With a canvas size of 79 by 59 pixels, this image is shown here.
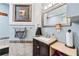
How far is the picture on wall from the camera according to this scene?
104 cm

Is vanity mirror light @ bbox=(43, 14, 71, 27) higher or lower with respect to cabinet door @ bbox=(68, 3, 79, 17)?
lower

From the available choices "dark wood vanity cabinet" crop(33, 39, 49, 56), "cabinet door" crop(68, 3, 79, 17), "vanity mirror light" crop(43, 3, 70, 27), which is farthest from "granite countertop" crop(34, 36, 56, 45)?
"cabinet door" crop(68, 3, 79, 17)

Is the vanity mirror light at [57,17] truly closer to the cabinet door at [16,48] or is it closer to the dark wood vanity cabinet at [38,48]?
the dark wood vanity cabinet at [38,48]

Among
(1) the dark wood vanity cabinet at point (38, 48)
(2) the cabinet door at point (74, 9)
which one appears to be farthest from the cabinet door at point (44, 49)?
(2) the cabinet door at point (74, 9)

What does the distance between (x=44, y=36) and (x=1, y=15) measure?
525 millimetres

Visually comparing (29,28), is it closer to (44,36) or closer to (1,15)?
(44,36)

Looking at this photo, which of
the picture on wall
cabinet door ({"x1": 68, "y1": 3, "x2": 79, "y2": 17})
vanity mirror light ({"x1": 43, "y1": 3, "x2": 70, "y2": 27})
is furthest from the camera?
the picture on wall

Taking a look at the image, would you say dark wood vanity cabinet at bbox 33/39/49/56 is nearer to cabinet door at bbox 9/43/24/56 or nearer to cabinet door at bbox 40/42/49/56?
cabinet door at bbox 40/42/49/56

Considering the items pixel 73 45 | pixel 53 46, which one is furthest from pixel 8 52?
pixel 73 45

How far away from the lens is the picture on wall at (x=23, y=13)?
3.42 feet

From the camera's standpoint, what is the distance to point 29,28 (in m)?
1.15

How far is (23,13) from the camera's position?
1058mm

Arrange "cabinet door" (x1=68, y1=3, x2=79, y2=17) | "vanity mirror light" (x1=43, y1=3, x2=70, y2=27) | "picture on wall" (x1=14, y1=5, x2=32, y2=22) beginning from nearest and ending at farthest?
"cabinet door" (x1=68, y1=3, x2=79, y2=17)
"vanity mirror light" (x1=43, y1=3, x2=70, y2=27)
"picture on wall" (x1=14, y1=5, x2=32, y2=22)

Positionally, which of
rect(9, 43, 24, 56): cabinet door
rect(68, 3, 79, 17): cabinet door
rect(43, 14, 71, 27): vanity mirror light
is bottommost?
rect(9, 43, 24, 56): cabinet door
